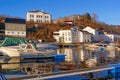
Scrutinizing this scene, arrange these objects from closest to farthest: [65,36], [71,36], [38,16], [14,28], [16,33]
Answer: [14,28]
[16,33]
[71,36]
[65,36]
[38,16]

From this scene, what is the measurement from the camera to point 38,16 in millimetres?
76688

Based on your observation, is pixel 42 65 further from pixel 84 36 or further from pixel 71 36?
pixel 84 36

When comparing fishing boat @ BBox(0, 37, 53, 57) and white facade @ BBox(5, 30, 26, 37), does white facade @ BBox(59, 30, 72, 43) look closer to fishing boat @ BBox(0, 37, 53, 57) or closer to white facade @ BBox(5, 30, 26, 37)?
white facade @ BBox(5, 30, 26, 37)

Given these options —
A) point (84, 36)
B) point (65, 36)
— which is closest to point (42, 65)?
point (65, 36)

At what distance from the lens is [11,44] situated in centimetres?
2634

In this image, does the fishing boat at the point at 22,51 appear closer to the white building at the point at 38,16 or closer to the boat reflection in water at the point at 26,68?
the boat reflection in water at the point at 26,68

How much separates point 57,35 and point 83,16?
26.7 meters

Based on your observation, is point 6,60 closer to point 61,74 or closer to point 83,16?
point 61,74

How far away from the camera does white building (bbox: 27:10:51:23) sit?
7638 centimetres

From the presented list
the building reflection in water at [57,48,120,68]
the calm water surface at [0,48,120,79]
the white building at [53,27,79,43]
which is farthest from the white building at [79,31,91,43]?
the calm water surface at [0,48,120,79]

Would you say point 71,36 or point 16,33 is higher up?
point 16,33

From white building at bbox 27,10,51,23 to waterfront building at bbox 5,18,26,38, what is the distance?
76.5ft

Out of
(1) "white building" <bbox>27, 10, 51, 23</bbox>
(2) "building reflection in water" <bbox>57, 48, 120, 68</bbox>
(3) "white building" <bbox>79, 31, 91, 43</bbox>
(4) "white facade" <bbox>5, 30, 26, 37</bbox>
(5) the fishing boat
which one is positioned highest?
(1) "white building" <bbox>27, 10, 51, 23</bbox>

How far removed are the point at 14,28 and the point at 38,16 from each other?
2572cm
